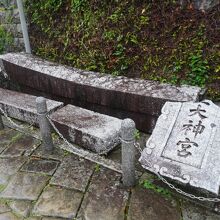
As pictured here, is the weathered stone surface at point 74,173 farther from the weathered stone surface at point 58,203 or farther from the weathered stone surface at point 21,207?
the weathered stone surface at point 21,207

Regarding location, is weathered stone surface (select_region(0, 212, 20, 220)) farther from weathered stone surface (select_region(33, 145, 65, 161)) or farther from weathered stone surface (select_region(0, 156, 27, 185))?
weathered stone surface (select_region(33, 145, 65, 161))

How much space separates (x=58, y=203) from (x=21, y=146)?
154cm

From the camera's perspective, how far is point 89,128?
447 centimetres

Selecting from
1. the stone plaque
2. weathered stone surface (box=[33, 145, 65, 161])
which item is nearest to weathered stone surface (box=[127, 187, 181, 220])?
the stone plaque

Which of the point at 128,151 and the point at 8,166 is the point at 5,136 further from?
the point at 128,151

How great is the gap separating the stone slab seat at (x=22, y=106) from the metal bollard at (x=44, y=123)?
0.63 m

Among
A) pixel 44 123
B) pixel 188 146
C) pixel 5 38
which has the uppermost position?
pixel 5 38

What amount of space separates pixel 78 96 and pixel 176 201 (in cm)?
260

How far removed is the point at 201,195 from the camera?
11.5 ft

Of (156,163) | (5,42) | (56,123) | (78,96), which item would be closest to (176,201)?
(156,163)

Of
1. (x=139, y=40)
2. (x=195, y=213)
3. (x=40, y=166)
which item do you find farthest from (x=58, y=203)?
(x=139, y=40)

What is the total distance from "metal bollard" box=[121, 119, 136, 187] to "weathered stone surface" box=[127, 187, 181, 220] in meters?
0.18

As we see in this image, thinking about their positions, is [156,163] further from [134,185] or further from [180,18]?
[180,18]

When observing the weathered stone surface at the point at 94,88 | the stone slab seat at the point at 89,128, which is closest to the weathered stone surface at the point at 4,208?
the stone slab seat at the point at 89,128
